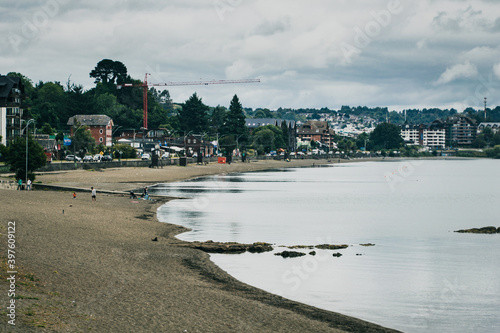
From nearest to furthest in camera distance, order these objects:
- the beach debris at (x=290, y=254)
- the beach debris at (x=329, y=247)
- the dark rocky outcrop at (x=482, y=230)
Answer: the beach debris at (x=290, y=254) → the beach debris at (x=329, y=247) → the dark rocky outcrop at (x=482, y=230)

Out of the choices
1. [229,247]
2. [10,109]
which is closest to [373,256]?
[229,247]

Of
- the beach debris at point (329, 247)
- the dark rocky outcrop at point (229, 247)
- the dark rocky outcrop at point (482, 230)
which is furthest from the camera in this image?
the dark rocky outcrop at point (482, 230)

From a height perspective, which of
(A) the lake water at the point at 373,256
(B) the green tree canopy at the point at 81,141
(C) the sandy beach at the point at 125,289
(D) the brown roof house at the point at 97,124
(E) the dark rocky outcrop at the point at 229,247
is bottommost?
(A) the lake water at the point at 373,256

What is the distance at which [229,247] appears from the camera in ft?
130

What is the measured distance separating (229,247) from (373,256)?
965 centimetres

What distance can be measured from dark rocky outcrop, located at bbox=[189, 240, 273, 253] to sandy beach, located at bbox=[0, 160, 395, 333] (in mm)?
1409

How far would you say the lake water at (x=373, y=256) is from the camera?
2789 centimetres

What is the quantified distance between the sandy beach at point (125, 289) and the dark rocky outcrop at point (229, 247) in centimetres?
141

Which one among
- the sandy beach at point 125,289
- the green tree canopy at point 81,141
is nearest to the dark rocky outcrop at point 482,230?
the sandy beach at point 125,289

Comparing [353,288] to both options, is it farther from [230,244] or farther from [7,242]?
[7,242]

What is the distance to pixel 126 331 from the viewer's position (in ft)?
64.7

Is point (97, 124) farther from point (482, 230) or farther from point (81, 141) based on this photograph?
point (482, 230)

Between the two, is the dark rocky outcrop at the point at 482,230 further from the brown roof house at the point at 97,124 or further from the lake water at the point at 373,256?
the brown roof house at the point at 97,124

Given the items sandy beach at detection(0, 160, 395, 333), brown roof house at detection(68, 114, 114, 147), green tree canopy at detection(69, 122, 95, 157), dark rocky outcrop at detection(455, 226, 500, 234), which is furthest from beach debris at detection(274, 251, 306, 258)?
brown roof house at detection(68, 114, 114, 147)
